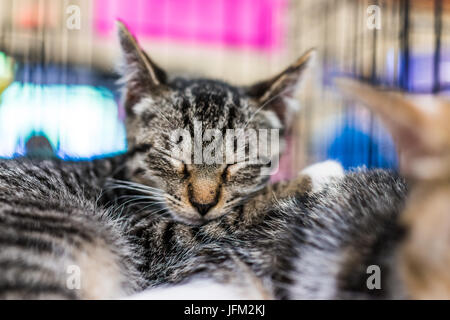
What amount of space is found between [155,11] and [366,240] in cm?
214

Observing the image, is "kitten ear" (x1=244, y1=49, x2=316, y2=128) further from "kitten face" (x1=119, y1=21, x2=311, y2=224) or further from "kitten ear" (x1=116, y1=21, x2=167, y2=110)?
"kitten ear" (x1=116, y1=21, x2=167, y2=110)

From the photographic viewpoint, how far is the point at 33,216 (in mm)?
714

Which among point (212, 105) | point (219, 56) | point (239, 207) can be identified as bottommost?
point (239, 207)

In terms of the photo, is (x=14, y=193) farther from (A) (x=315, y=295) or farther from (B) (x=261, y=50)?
(B) (x=261, y=50)

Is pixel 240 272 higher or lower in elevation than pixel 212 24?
lower

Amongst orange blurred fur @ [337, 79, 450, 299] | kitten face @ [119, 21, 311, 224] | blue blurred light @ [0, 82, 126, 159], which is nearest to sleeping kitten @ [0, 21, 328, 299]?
kitten face @ [119, 21, 311, 224]

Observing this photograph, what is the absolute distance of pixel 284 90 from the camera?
1.02 m

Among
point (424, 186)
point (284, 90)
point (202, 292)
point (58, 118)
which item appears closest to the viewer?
point (424, 186)

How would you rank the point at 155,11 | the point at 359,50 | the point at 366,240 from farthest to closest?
the point at 155,11
the point at 359,50
the point at 366,240

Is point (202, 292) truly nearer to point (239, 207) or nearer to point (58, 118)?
point (239, 207)

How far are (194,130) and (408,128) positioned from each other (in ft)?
1.70

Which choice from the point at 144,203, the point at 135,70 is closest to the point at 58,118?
the point at 135,70

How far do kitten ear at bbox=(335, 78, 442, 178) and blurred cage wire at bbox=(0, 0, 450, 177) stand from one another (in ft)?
2.34
